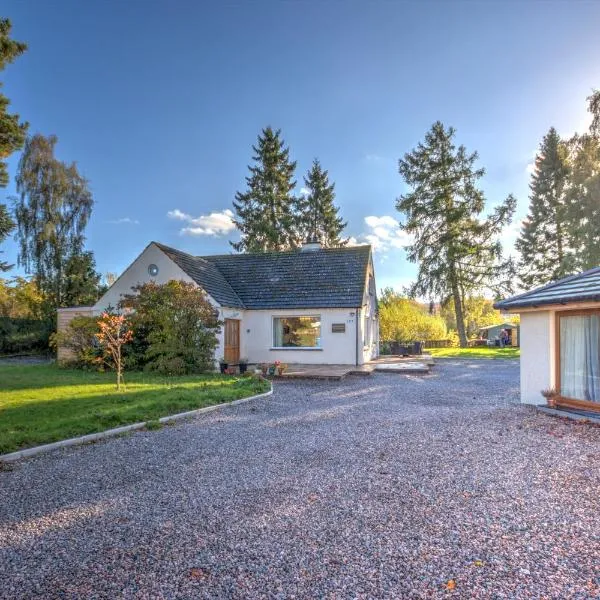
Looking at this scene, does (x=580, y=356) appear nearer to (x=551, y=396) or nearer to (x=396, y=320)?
(x=551, y=396)

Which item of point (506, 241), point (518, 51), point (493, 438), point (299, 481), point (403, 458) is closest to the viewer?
point (299, 481)

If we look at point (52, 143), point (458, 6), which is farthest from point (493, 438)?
point (52, 143)

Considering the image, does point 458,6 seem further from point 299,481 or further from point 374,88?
point 299,481

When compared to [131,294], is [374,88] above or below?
above

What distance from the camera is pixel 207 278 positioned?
1817 cm

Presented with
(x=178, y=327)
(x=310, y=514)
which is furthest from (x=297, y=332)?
(x=310, y=514)

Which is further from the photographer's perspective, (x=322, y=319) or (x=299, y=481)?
(x=322, y=319)

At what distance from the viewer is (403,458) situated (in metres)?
5.75

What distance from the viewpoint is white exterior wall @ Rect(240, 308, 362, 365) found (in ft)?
56.2

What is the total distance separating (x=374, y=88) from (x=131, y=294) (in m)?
12.8

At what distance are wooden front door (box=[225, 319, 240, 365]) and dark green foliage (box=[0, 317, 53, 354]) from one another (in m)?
14.7

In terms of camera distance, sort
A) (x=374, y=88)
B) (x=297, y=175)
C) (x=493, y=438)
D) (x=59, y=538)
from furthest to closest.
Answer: (x=297, y=175)
(x=374, y=88)
(x=493, y=438)
(x=59, y=538)

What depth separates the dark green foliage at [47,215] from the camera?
27562 mm

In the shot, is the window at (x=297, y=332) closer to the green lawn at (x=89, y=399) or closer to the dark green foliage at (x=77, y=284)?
the green lawn at (x=89, y=399)
